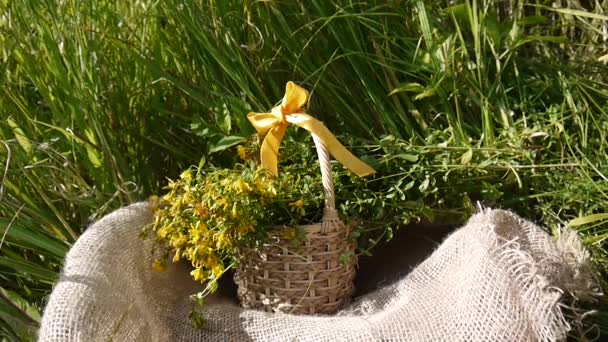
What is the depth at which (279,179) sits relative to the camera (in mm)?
937

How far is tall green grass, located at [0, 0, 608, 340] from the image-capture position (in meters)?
1.01

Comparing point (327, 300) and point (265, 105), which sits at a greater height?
point (265, 105)

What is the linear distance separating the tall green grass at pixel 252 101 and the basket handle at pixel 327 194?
0.11m

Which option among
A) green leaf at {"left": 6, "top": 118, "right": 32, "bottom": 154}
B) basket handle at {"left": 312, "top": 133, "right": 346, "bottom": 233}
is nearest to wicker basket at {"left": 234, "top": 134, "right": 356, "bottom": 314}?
basket handle at {"left": 312, "top": 133, "right": 346, "bottom": 233}

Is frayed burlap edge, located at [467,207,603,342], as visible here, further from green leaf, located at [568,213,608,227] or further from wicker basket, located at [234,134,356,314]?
wicker basket, located at [234,134,356,314]

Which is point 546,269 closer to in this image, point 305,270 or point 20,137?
point 305,270

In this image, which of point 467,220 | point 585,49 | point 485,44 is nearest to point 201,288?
point 467,220

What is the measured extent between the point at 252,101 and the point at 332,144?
21cm

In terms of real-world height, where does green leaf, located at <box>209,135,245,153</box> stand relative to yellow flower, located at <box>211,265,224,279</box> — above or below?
above

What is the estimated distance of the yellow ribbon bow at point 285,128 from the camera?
35.5 inches

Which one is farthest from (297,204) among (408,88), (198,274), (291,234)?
(408,88)

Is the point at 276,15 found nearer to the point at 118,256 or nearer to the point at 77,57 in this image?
the point at 77,57

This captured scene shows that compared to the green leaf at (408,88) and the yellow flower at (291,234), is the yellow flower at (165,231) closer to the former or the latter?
the yellow flower at (291,234)

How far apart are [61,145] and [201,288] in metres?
0.33
